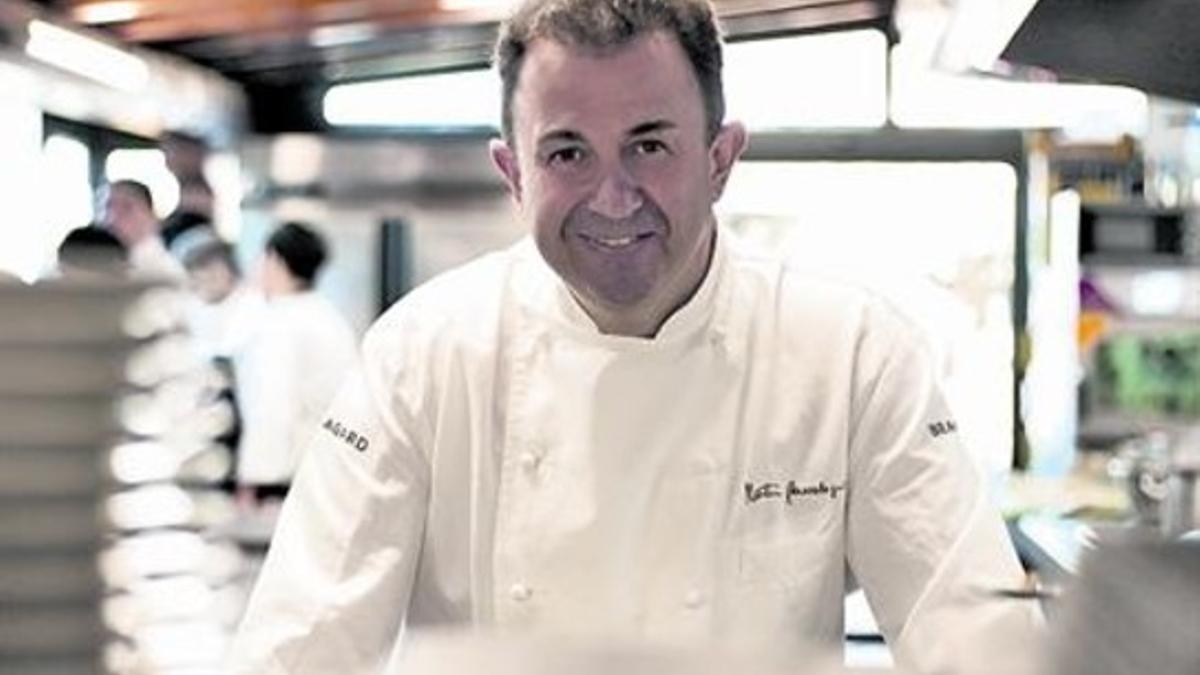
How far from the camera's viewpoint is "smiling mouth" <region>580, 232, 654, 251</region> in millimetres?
1361

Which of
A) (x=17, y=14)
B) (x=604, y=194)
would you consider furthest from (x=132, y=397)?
(x=17, y=14)

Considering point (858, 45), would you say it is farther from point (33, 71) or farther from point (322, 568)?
point (322, 568)

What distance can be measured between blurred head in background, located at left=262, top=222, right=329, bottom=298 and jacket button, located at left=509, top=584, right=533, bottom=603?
179 inches

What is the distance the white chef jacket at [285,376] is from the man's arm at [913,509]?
4449 millimetres

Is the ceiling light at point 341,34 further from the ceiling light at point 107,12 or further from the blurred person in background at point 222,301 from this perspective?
the blurred person in background at point 222,301

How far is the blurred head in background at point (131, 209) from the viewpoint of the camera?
5195mm

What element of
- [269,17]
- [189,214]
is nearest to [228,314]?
[189,214]

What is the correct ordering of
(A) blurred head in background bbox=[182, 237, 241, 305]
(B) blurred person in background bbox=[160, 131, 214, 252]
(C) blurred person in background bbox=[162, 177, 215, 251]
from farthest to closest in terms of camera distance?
(B) blurred person in background bbox=[160, 131, 214, 252]
(C) blurred person in background bbox=[162, 177, 215, 251]
(A) blurred head in background bbox=[182, 237, 241, 305]

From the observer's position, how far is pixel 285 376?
5.93m

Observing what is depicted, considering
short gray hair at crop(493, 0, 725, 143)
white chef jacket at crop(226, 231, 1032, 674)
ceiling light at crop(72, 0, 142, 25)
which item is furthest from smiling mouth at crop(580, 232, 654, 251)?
ceiling light at crop(72, 0, 142, 25)

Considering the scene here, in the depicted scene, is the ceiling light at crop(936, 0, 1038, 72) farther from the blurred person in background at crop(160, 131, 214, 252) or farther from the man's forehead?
the blurred person in background at crop(160, 131, 214, 252)

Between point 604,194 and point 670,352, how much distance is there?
322 millimetres

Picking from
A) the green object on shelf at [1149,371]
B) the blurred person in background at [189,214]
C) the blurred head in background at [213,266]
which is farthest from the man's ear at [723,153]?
the blurred person in background at [189,214]

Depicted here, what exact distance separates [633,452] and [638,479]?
3 centimetres
